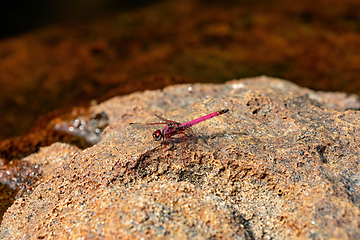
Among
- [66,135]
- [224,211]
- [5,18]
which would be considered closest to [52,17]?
[5,18]

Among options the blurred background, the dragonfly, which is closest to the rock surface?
the dragonfly

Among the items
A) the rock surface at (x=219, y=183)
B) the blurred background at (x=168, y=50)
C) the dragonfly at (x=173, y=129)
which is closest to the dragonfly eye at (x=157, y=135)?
the dragonfly at (x=173, y=129)

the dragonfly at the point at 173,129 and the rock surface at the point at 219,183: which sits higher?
the dragonfly at the point at 173,129

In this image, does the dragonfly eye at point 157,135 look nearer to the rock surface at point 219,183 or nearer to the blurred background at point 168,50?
the rock surface at point 219,183

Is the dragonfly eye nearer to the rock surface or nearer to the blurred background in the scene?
the rock surface

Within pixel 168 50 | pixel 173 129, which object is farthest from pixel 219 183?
pixel 168 50

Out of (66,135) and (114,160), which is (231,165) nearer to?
(114,160)

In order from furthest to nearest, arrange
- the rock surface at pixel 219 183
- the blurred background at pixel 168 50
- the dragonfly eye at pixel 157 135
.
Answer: the blurred background at pixel 168 50
the dragonfly eye at pixel 157 135
the rock surface at pixel 219 183

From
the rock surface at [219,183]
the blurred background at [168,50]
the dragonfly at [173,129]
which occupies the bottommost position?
the blurred background at [168,50]

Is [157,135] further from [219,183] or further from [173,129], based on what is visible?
[219,183]
